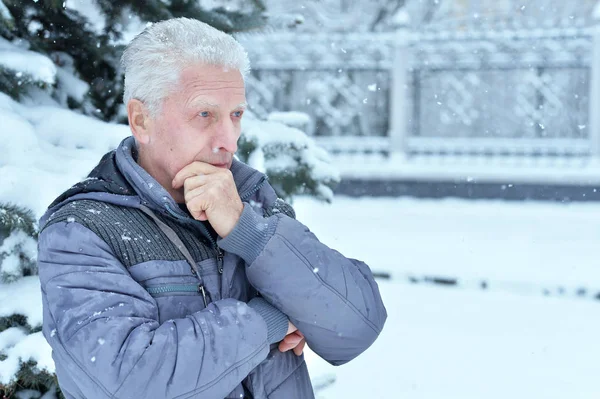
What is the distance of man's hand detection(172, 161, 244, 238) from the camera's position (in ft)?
5.27

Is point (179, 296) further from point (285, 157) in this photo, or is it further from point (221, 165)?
point (285, 157)

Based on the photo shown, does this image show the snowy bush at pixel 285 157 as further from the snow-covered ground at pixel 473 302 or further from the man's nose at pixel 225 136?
the man's nose at pixel 225 136

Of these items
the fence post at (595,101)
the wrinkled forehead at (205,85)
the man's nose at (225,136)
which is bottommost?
the fence post at (595,101)

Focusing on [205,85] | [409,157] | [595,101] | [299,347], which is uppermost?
[205,85]

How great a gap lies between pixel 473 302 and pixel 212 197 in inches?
211

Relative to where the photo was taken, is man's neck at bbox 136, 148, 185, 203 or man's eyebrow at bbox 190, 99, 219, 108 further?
man's neck at bbox 136, 148, 185, 203

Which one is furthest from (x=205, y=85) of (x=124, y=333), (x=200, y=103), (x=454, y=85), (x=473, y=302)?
(x=454, y=85)

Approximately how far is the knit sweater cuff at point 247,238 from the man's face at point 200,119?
17 cm

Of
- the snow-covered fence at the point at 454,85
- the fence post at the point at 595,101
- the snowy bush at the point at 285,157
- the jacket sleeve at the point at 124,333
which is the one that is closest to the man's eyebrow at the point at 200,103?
the jacket sleeve at the point at 124,333

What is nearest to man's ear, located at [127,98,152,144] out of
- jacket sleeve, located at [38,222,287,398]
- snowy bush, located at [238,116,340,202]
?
jacket sleeve, located at [38,222,287,398]

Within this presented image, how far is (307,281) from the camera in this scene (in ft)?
5.37

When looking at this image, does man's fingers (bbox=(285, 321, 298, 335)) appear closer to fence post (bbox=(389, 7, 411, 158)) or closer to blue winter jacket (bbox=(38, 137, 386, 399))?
blue winter jacket (bbox=(38, 137, 386, 399))

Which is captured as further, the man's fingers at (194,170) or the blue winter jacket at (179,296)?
the man's fingers at (194,170)

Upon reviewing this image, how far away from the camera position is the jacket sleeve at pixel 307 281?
1.62 m
